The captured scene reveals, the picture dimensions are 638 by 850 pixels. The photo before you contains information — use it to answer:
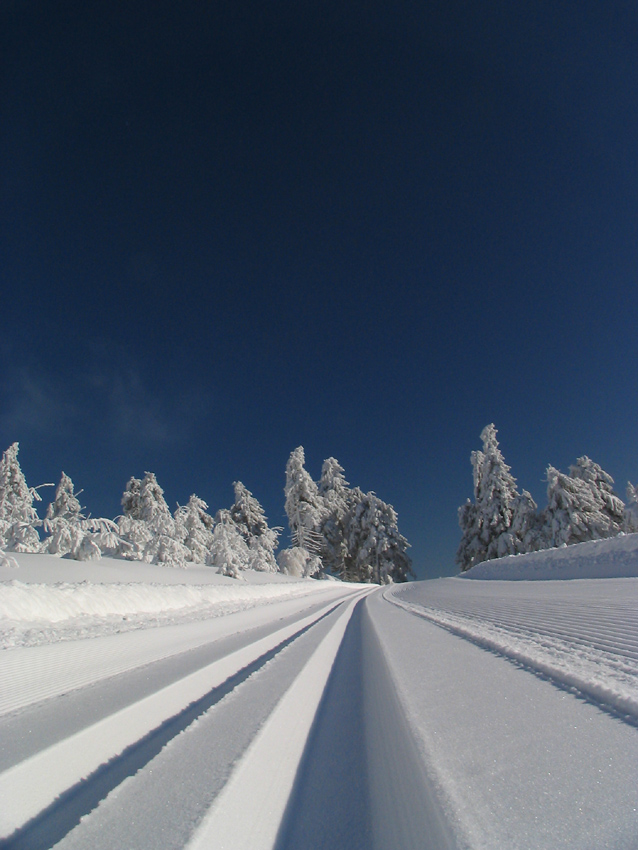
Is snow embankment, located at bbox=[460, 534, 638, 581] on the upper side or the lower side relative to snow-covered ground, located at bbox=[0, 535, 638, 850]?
lower

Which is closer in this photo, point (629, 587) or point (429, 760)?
point (429, 760)

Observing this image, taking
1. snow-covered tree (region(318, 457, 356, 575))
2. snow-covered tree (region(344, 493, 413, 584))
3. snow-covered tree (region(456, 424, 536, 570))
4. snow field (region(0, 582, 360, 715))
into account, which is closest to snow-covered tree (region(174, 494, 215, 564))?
snow-covered tree (region(318, 457, 356, 575))

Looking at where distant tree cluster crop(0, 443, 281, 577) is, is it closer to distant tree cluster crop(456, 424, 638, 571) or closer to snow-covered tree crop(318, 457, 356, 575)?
snow-covered tree crop(318, 457, 356, 575)

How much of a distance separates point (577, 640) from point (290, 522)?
1654 inches

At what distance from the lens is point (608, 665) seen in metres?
1.92

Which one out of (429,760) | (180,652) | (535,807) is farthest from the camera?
(180,652)

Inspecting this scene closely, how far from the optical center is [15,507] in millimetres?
27453

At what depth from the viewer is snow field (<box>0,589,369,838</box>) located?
0.97 meters

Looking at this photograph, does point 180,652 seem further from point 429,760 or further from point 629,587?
point 629,587

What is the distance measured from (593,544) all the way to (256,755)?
11.4m

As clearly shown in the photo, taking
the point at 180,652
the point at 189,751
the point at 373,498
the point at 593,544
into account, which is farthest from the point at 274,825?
the point at 373,498

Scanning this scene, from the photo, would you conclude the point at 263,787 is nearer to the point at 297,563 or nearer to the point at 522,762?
A: the point at 522,762

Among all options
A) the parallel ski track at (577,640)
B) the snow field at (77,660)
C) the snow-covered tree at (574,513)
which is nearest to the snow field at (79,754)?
the snow field at (77,660)

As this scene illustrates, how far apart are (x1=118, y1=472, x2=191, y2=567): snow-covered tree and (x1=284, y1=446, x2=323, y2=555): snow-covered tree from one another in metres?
13.5
